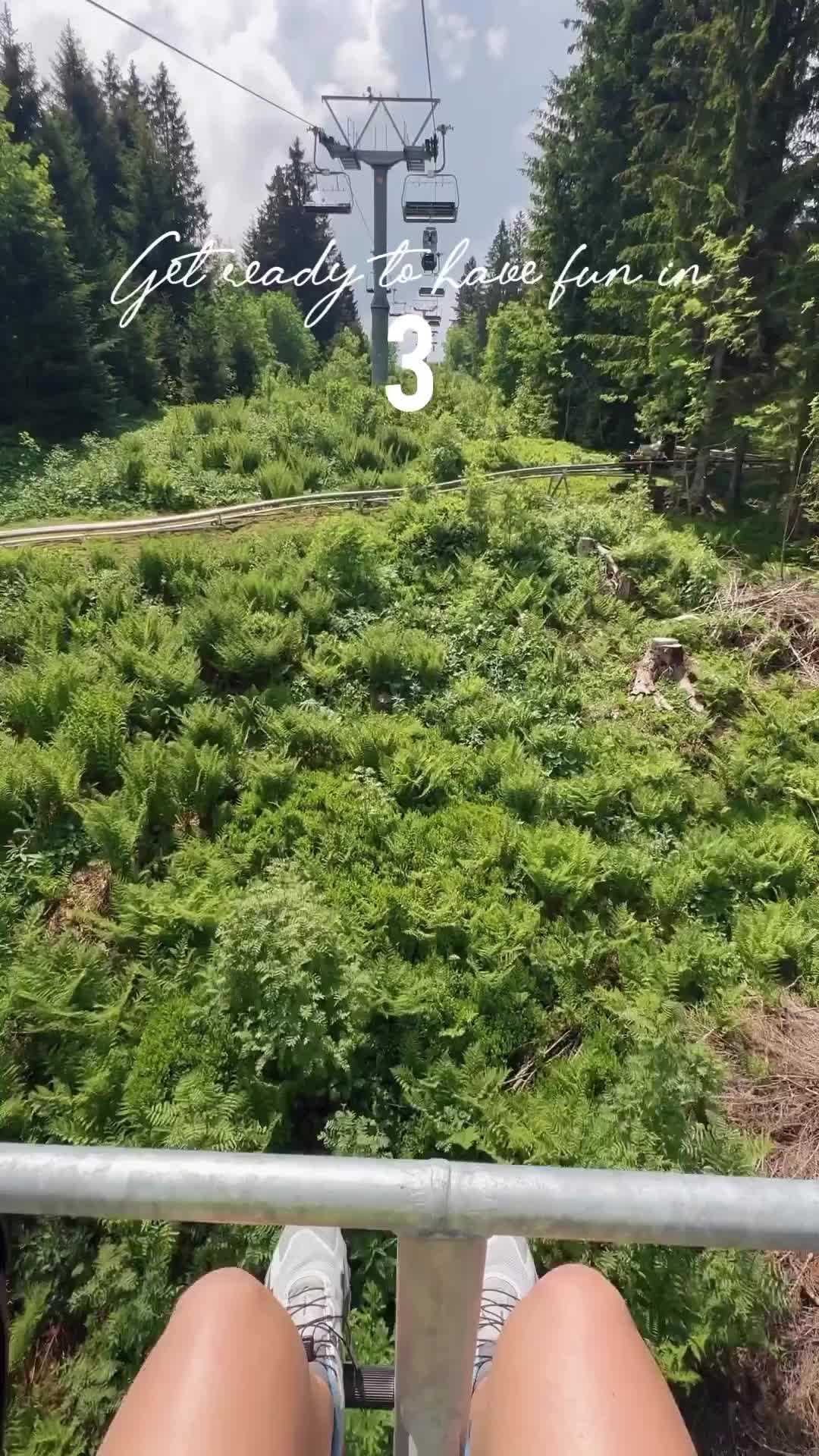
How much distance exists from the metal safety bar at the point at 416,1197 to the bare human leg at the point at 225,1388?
1051 millimetres

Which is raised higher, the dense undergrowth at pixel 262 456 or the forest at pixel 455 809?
the dense undergrowth at pixel 262 456

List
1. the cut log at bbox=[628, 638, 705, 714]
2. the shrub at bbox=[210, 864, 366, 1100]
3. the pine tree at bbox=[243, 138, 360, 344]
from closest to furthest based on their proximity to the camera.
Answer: the shrub at bbox=[210, 864, 366, 1100] → the cut log at bbox=[628, 638, 705, 714] → the pine tree at bbox=[243, 138, 360, 344]

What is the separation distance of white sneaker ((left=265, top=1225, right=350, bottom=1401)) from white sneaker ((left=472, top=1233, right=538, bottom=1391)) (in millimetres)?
616

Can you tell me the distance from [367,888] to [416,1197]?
6536 millimetres

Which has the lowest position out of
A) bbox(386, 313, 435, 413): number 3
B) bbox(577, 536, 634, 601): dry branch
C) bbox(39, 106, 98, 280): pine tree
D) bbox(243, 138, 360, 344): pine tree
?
bbox(577, 536, 634, 601): dry branch

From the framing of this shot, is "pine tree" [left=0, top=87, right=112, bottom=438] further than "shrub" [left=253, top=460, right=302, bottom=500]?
Yes

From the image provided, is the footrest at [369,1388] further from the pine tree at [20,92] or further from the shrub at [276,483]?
the pine tree at [20,92]

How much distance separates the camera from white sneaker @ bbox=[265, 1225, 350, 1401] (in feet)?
9.16

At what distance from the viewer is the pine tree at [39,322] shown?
22406mm

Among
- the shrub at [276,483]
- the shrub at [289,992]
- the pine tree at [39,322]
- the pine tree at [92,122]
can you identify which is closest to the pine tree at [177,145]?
the pine tree at [92,122]

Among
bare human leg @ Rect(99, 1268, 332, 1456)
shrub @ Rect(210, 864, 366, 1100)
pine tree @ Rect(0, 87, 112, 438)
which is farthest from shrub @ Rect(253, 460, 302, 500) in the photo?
bare human leg @ Rect(99, 1268, 332, 1456)

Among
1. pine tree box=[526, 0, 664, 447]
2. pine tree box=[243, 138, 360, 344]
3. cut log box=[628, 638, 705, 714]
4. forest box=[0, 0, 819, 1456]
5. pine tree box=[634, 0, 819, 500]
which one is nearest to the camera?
forest box=[0, 0, 819, 1456]

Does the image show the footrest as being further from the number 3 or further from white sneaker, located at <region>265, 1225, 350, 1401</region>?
the number 3

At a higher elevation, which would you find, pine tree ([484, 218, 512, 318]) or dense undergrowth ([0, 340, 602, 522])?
pine tree ([484, 218, 512, 318])
